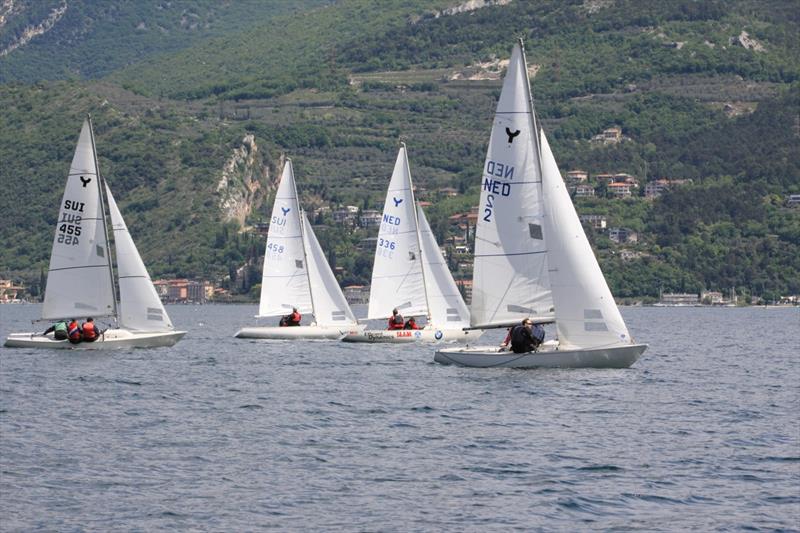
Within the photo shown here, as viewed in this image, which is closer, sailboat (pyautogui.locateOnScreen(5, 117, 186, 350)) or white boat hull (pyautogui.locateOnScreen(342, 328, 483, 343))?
sailboat (pyautogui.locateOnScreen(5, 117, 186, 350))

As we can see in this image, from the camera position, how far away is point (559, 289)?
50875mm

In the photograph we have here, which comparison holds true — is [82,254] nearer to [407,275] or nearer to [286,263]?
[286,263]

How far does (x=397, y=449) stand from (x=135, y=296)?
104ft

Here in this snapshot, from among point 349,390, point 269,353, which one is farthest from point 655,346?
point 349,390

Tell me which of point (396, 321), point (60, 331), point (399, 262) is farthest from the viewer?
point (399, 262)

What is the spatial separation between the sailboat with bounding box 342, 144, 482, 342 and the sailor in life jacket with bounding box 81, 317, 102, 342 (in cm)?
1296

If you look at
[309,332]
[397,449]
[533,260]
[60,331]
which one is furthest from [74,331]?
[397,449]

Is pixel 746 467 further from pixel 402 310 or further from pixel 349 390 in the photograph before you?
pixel 402 310

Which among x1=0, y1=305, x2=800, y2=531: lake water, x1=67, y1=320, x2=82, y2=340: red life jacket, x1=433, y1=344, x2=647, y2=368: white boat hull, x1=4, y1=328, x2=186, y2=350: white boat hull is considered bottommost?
x1=0, y1=305, x2=800, y2=531: lake water

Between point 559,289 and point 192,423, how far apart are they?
13.2 metres

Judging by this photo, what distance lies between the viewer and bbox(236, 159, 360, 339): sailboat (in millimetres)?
79375

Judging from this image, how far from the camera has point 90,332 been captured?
2569 inches

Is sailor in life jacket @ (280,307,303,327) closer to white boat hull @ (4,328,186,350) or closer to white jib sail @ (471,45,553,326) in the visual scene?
white boat hull @ (4,328,186,350)

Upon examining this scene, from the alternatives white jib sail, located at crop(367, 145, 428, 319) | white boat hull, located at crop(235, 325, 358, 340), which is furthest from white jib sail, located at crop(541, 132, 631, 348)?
white boat hull, located at crop(235, 325, 358, 340)
